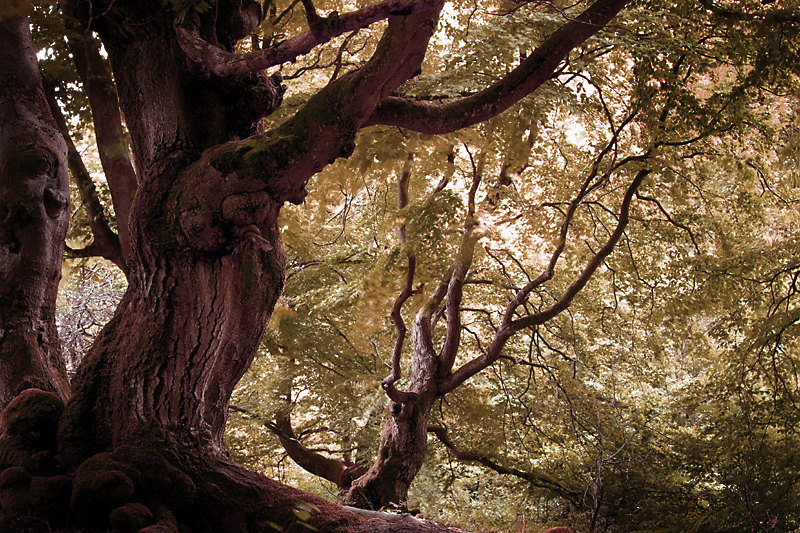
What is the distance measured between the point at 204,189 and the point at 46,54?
3710 millimetres

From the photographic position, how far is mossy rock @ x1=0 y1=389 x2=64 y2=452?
9.50ft

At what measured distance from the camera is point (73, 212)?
7.12 meters

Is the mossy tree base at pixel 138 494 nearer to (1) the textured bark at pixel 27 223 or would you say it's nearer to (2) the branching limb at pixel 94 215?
(1) the textured bark at pixel 27 223

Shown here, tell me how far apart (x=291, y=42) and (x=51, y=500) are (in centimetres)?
250

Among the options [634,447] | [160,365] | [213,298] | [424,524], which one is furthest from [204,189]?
[634,447]

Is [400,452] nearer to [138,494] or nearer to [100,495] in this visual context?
[138,494]

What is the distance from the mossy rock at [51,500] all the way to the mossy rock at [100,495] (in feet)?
0.30

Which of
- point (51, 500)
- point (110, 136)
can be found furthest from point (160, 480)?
point (110, 136)

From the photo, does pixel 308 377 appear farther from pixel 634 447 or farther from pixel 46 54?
pixel 46 54

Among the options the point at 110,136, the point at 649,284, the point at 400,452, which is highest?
the point at 649,284

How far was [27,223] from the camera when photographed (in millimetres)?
3607

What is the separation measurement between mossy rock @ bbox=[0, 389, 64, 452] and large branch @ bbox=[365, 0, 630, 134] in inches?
94.9

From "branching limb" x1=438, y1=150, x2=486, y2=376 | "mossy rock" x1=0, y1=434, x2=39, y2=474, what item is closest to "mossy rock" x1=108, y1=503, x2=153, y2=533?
"mossy rock" x1=0, y1=434, x2=39, y2=474

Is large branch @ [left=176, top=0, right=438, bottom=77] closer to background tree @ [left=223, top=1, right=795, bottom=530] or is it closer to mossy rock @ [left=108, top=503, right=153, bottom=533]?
background tree @ [left=223, top=1, right=795, bottom=530]
